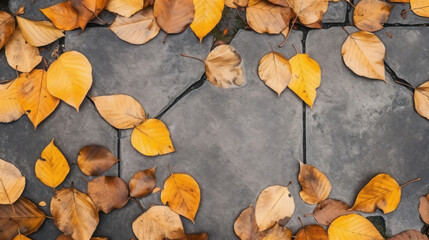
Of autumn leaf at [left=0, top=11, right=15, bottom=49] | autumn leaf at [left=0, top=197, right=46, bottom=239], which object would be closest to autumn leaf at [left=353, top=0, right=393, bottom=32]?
autumn leaf at [left=0, top=11, right=15, bottom=49]

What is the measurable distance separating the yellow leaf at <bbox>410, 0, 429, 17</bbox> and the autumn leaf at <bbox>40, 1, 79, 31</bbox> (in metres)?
1.24

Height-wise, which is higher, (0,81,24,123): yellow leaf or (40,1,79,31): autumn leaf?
(40,1,79,31): autumn leaf

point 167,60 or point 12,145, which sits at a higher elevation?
point 167,60

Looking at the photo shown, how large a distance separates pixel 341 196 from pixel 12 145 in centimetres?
120

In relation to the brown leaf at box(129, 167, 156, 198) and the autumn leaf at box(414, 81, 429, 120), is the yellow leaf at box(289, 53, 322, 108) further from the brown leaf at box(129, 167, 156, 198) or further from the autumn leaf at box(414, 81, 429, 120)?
the brown leaf at box(129, 167, 156, 198)

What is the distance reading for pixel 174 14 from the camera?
1474 mm

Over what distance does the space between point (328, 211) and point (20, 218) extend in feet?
3.57

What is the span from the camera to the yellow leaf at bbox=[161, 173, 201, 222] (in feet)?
4.75

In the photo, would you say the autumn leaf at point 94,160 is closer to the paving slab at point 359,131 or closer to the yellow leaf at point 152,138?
the yellow leaf at point 152,138

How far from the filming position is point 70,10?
1.47 metres

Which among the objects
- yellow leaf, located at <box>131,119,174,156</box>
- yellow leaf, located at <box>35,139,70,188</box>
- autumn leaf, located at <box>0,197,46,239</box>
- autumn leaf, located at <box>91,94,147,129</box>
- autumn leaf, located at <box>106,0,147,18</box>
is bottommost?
autumn leaf, located at <box>0,197,46,239</box>

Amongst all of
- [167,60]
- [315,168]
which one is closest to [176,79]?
[167,60]

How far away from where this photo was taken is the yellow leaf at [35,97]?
1446 millimetres

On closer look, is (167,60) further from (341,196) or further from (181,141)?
(341,196)
